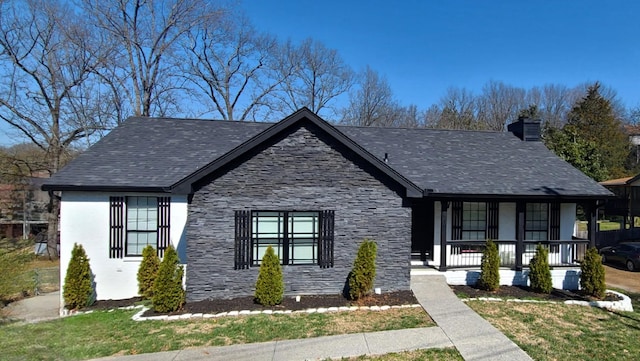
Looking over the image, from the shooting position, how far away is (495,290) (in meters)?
10.2

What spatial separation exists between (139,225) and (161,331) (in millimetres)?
4061

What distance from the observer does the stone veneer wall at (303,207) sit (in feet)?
30.0

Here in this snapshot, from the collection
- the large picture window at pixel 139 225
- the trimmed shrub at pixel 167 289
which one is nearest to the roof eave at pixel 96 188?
the large picture window at pixel 139 225

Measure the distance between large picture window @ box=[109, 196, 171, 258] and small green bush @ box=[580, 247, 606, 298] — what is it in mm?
11911

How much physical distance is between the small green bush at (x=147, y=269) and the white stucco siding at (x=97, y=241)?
64 cm

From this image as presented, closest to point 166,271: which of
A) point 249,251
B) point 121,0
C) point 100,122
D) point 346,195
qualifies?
point 249,251

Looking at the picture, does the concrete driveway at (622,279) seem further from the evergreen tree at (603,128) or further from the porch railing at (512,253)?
the evergreen tree at (603,128)

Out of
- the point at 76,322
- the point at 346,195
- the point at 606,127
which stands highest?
the point at 606,127

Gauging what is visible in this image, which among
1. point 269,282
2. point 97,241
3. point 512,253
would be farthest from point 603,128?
point 97,241

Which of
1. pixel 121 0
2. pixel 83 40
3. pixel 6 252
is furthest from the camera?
pixel 121 0

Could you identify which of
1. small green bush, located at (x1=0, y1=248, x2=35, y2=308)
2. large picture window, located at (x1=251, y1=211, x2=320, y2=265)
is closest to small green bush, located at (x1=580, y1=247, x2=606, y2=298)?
large picture window, located at (x1=251, y1=211, x2=320, y2=265)

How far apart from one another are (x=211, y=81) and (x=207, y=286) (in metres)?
25.5

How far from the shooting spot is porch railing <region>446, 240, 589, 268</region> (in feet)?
38.7

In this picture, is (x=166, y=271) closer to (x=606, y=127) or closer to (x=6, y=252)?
(x=6, y=252)
